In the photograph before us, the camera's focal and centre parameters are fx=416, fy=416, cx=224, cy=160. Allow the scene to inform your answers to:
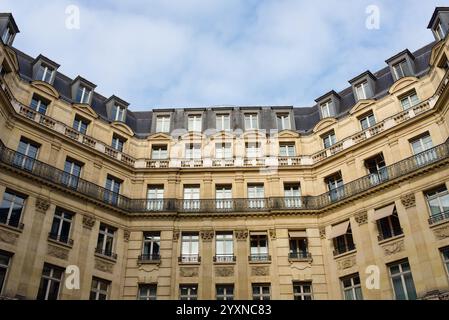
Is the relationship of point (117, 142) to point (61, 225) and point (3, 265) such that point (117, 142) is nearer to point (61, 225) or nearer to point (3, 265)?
point (61, 225)

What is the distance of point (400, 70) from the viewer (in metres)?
24.5

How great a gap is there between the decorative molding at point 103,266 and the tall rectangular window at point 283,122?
537 inches

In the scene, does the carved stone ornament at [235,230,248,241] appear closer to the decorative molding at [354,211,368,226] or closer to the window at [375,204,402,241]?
the decorative molding at [354,211,368,226]

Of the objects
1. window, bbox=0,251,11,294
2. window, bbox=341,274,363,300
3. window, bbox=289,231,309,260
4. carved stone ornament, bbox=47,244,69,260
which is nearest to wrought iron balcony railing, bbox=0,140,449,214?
window, bbox=289,231,309,260

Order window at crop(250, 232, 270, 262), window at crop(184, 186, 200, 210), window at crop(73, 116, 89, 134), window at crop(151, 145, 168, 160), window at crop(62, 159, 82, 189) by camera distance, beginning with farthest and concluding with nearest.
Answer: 1. window at crop(151, 145, 168, 160)
2. window at crop(73, 116, 89, 134)
3. window at crop(184, 186, 200, 210)
4. window at crop(250, 232, 270, 262)
5. window at crop(62, 159, 82, 189)

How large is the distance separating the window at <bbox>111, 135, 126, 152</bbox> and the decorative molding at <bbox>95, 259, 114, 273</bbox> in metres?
7.31

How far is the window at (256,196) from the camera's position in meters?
23.8

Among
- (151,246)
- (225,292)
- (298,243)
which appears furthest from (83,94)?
(298,243)

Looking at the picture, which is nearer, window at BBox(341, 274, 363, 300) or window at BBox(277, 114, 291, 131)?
window at BBox(341, 274, 363, 300)

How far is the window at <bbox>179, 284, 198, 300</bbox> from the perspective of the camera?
21281 millimetres

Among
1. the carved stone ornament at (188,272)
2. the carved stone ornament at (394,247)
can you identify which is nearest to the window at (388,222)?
the carved stone ornament at (394,247)

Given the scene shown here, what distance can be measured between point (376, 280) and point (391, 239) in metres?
2.05

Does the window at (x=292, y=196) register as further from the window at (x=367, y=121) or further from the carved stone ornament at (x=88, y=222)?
the carved stone ornament at (x=88, y=222)

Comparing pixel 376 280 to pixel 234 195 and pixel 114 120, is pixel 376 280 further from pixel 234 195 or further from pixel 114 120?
pixel 114 120
